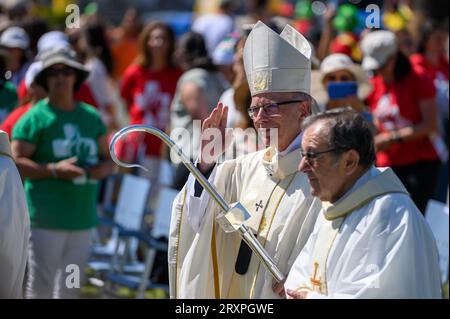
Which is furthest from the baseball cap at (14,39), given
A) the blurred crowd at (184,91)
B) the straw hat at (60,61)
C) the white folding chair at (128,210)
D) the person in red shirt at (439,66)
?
the person in red shirt at (439,66)

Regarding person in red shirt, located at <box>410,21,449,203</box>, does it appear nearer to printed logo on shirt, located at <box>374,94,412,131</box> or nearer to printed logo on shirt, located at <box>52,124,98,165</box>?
printed logo on shirt, located at <box>374,94,412,131</box>

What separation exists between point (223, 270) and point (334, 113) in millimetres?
1219

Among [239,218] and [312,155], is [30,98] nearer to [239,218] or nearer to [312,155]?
[239,218]

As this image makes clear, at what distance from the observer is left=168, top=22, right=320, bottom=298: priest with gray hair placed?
5.73m

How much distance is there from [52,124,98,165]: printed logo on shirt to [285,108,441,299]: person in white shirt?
343cm

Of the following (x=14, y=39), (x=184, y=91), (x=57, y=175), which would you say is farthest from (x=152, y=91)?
(x=57, y=175)

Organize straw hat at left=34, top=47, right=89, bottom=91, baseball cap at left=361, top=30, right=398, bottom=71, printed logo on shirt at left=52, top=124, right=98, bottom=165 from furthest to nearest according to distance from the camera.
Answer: baseball cap at left=361, top=30, right=398, bottom=71 → straw hat at left=34, top=47, right=89, bottom=91 → printed logo on shirt at left=52, top=124, right=98, bottom=165

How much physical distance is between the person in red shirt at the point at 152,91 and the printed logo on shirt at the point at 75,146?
3047 mm

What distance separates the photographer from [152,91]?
11.7 meters

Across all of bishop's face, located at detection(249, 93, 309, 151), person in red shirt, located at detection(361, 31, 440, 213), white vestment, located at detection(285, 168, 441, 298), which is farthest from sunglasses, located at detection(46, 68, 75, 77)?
white vestment, located at detection(285, 168, 441, 298)

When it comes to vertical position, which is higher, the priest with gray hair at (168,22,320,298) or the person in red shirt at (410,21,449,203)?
the person in red shirt at (410,21,449,203)

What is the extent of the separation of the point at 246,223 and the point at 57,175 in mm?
2646
